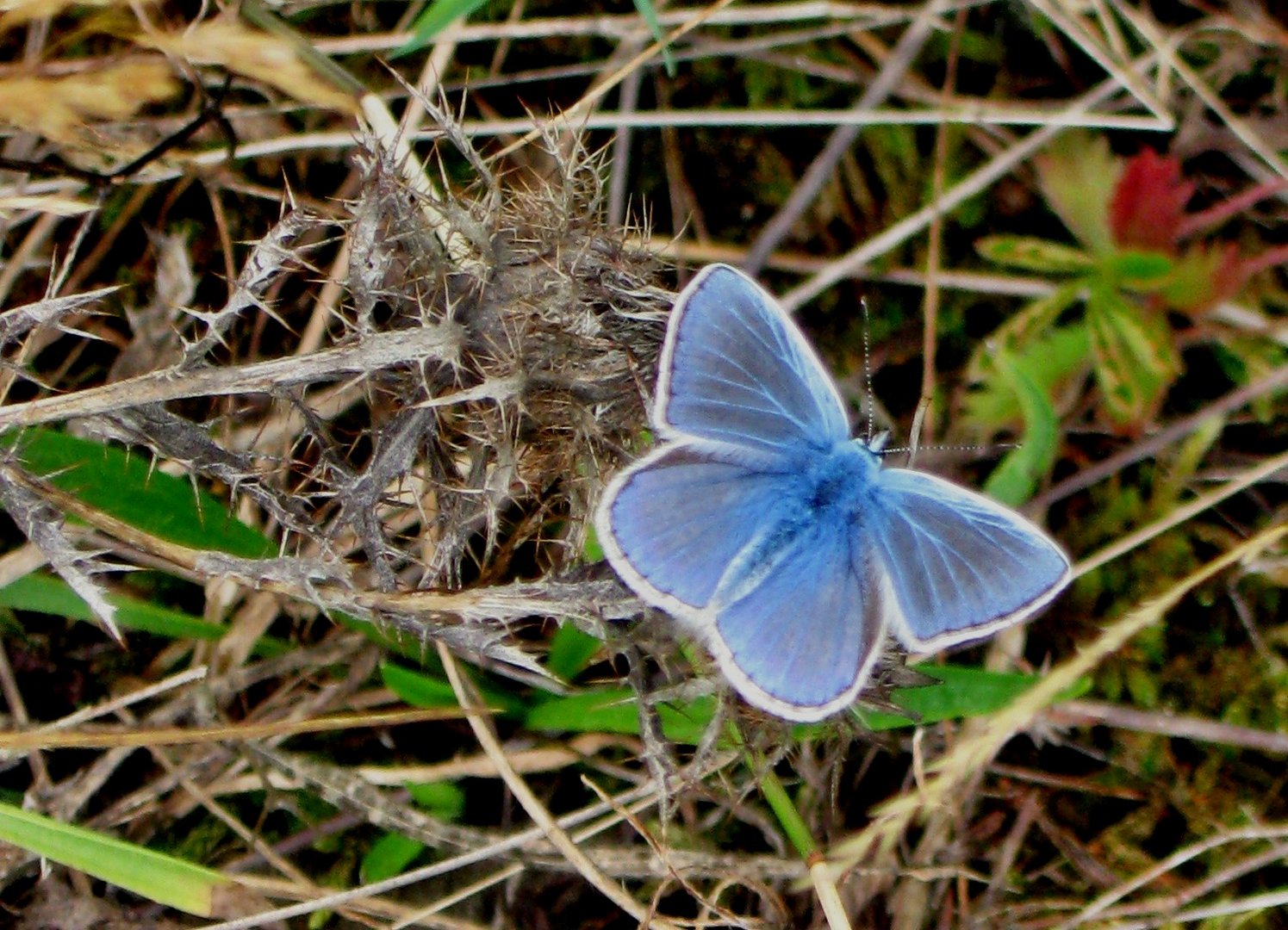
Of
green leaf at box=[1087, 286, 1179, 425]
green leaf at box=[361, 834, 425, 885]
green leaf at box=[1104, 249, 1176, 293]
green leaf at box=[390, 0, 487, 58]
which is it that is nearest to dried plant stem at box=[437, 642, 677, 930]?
green leaf at box=[361, 834, 425, 885]

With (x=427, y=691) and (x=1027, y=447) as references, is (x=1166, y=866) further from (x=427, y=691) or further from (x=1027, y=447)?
(x=427, y=691)

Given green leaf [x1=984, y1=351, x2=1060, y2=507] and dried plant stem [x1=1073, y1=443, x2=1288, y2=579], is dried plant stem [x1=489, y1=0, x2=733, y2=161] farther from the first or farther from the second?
dried plant stem [x1=1073, y1=443, x2=1288, y2=579]

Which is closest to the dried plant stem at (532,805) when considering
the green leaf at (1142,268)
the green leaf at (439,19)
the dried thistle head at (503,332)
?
the dried thistle head at (503,332)

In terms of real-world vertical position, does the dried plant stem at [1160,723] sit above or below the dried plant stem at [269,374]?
below

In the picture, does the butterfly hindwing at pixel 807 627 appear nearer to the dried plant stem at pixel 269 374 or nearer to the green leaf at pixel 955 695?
the green leaf at pixel 955 695

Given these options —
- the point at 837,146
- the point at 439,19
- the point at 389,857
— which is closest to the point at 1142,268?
the point at 837,146
